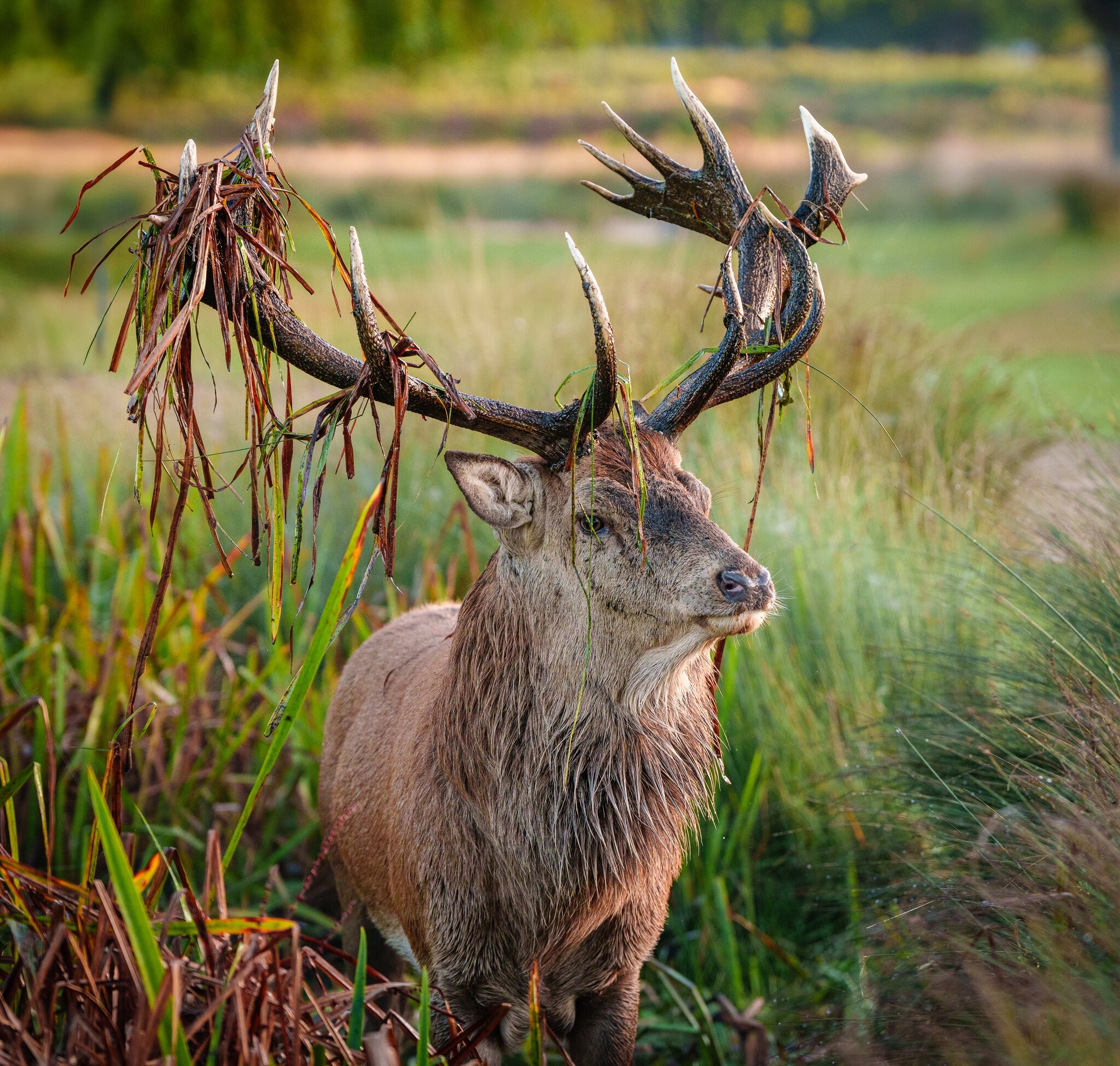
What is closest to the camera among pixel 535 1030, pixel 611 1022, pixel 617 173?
pixel 535 1030

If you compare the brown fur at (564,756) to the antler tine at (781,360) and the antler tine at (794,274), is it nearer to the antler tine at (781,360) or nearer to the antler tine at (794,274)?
the antler tine at (781,360)

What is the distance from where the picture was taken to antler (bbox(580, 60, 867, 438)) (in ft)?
8.90

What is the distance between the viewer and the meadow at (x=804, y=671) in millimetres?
2395

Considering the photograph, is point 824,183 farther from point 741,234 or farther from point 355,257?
point 355,257

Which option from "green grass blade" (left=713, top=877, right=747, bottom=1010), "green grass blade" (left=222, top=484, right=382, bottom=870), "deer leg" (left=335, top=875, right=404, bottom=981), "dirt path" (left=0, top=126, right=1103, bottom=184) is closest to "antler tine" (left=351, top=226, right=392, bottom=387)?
"green grass blade" (left=222, top=484, right=382, bottom=870)

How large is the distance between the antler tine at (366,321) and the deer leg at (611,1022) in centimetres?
167

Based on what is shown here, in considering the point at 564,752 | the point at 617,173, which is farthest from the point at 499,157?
the point at 564,752

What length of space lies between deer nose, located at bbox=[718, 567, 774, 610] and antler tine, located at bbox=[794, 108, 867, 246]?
1087mm

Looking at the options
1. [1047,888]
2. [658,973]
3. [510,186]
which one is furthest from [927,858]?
[510,186]

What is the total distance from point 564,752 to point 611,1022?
2.58ft

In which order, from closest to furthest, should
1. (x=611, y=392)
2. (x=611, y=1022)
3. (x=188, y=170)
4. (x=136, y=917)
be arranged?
(x=136, y=917)
(x=188, y=170)
(x=611, y=392)
(x=611, y=1022)

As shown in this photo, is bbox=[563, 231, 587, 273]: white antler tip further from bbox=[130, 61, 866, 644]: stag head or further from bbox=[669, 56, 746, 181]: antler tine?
bbox=[669, 56, 746, 181]: antler tine

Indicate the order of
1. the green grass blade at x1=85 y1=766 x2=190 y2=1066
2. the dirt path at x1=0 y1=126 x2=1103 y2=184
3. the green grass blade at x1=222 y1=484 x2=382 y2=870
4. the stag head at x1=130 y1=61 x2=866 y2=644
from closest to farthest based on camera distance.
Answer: the green grass blade at x1=85 y1=766 x2=190 y2=1066, the stag head at x1=130 y1=61 x2=866 y2=644, the green grass blade at x1=222 y1=484 x2=382 y2=870, the dirt path at x1=0 y1=126 x2=1103 y2=184

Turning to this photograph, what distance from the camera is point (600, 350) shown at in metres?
2.37
